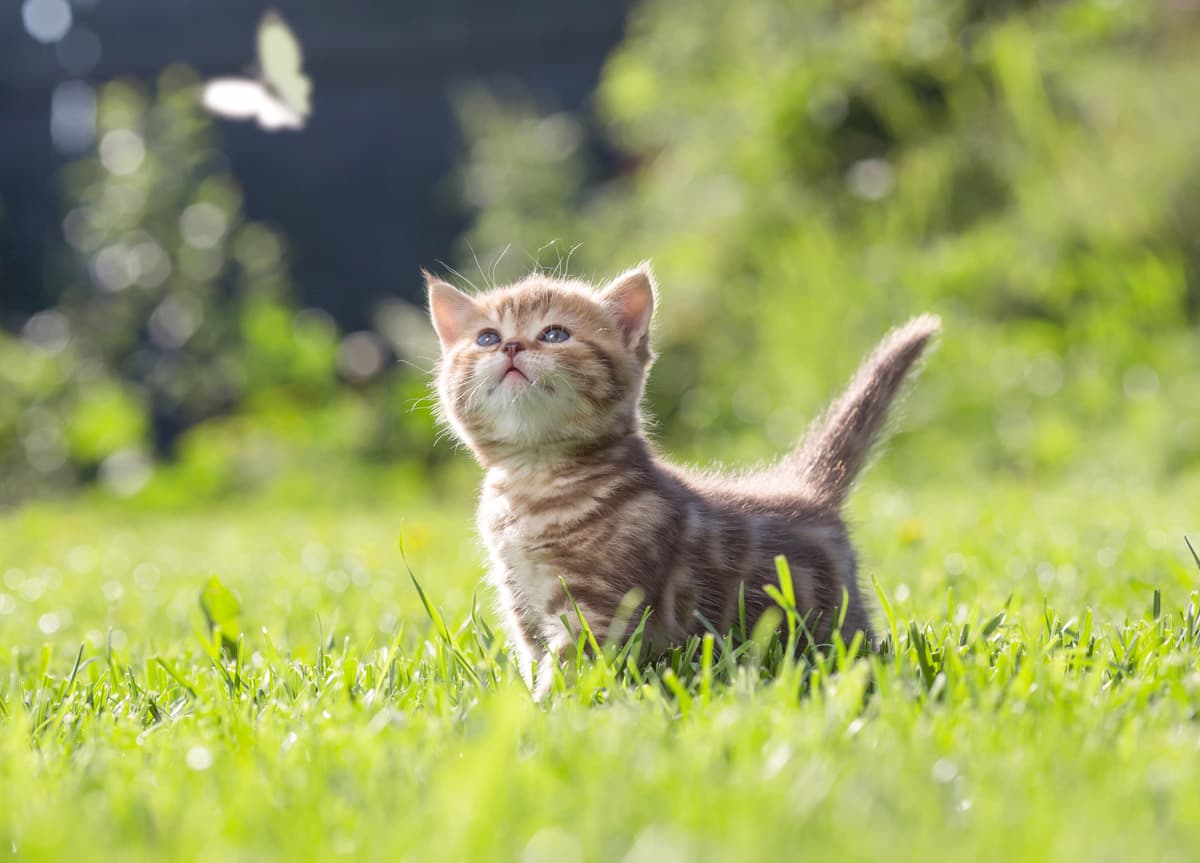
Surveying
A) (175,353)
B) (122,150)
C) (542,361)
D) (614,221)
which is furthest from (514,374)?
(122,150)

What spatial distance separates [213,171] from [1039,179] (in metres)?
5.64

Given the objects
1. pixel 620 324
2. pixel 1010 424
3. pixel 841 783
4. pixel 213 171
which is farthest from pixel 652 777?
pixel 213 171

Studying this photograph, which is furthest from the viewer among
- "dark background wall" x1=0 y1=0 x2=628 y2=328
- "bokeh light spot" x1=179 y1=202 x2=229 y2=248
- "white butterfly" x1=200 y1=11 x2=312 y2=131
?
"dark background wall" x1=0 y1=0 x2=628 y2=328

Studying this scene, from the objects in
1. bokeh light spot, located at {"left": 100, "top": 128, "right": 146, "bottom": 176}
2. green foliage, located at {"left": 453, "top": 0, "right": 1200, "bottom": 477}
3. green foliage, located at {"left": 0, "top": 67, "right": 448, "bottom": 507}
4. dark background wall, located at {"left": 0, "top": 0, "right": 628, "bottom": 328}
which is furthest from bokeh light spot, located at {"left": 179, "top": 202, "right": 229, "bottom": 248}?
green foliage, located at {"left": 453, "top": 0, "right": 1200, "bottom": 477}

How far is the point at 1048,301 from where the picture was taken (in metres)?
5.49

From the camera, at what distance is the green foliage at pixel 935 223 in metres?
5.15

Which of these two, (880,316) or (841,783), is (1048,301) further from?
(841,783)

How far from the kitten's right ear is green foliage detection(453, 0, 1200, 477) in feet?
10.4

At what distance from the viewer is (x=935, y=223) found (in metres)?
6.04

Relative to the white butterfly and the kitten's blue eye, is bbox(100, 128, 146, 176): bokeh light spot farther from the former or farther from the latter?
the kitten's blue eye

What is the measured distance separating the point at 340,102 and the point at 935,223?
461 centimetres

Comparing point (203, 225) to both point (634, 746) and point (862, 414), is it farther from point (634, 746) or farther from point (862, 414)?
point (634, 746)

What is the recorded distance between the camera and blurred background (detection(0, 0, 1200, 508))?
5.34 meters

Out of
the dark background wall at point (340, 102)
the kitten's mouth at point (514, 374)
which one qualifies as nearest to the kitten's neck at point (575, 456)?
the kitten's mouth at point (514, 374)
